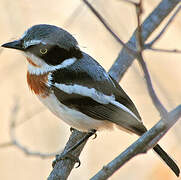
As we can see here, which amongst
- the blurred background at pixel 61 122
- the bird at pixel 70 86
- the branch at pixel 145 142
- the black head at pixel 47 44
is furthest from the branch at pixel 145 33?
the branch at pixel 145 142

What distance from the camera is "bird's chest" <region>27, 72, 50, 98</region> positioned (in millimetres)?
4422

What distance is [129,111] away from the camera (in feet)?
14.2

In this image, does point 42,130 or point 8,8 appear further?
point 42,130

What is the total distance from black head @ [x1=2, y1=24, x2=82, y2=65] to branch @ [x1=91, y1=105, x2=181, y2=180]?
1593 mm

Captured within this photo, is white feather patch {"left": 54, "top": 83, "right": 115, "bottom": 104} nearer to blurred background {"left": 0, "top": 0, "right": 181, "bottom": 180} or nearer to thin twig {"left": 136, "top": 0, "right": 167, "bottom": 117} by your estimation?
blurred background {"left": 0, "top": 0, "right": 181, "bottom": 180}

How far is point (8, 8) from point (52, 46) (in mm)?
1654

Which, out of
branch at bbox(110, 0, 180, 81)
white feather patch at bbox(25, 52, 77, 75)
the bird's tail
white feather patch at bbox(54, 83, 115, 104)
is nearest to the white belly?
white feather patch at bbox(54, 83, 115, 104)

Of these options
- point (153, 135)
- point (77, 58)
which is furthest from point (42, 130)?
point (153, 135)

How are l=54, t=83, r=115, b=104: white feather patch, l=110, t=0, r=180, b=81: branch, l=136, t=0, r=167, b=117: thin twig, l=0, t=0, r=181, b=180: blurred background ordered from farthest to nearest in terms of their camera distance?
l=0, t=0, r=181, b=180: blurred background → l=110, t=0, r=180, b=81: branch → l=54, t=83, r=115, b=104: white feather patch → l=136, t=0, r=167, b=117: thin twig

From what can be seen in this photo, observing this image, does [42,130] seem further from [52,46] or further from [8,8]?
[52,46]

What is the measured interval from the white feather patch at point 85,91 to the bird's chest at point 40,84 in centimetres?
14

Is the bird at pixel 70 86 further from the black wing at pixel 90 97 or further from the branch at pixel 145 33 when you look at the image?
the branch at pixel 145 33

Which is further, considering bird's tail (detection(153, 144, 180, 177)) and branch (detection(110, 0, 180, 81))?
branch (detection(110, 0, 180, 81))

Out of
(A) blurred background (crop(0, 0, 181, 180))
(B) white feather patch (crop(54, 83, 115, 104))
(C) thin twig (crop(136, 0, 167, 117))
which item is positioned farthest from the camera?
(A) blurred background (crop(0, 0, 181, 180))
